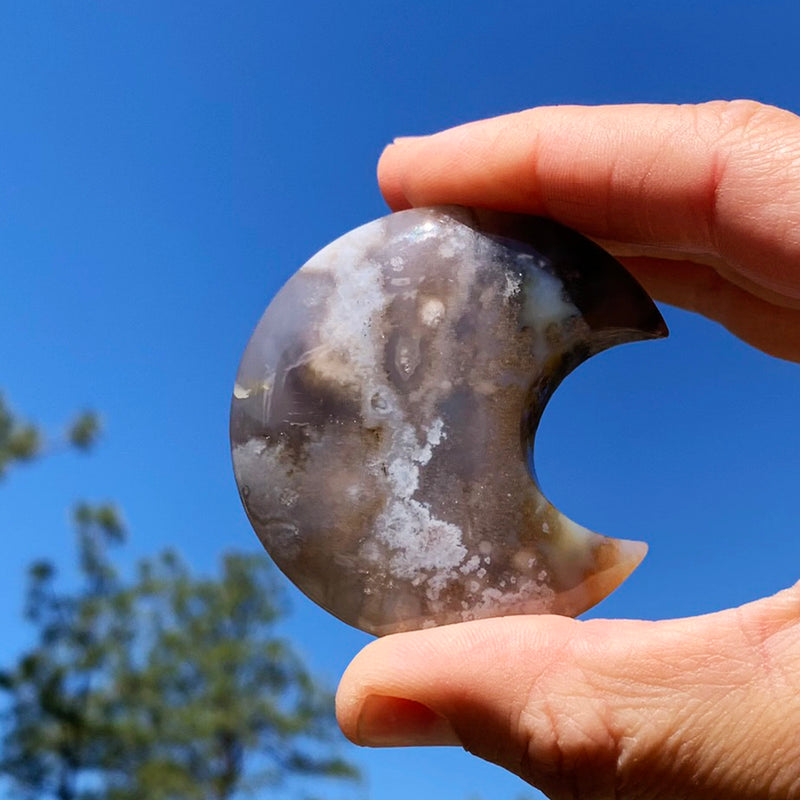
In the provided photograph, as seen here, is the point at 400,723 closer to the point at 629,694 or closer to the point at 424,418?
the point at 629,694

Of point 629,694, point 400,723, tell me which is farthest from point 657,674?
point 400,723

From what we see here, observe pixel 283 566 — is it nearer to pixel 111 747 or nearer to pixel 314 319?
pixel 314 319

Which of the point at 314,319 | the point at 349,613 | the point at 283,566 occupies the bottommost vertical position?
the point at 349,613

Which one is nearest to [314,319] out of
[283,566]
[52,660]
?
[283,566]

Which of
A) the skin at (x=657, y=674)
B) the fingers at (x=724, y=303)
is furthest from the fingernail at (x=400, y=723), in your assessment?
the fingers at (x=724, y=303)

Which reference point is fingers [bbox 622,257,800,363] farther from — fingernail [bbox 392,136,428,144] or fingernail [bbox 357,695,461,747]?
fingernail [bbox 357,695,461,747]

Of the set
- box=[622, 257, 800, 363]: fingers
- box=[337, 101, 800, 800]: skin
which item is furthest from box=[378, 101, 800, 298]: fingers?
box=[622, 257, 800, 363]: fingers

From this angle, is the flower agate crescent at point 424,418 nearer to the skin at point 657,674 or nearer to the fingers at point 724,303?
the skin at point 657,674
